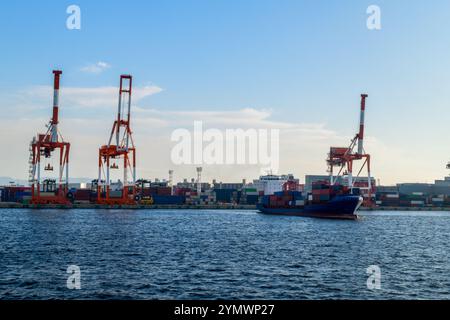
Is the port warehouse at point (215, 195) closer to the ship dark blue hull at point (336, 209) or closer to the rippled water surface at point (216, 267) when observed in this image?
the ship dark blue hull at point (336, 209)

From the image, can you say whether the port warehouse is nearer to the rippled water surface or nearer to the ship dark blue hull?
the ship dark blue hull

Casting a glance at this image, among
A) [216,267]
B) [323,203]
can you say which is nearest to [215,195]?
[323,203]

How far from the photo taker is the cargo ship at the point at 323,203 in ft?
298

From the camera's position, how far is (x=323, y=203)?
9600 cm

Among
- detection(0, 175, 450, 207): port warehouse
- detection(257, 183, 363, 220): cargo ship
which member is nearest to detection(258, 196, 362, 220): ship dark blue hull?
detection(257, 183, 363, 220): cargo ship

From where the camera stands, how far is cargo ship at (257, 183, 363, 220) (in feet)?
298

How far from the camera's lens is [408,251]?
140ft

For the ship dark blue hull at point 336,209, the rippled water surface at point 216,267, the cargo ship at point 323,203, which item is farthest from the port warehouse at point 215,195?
the rippled water surface at point 216,267

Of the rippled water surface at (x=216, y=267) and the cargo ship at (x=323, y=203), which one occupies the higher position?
the cargo ship at (x=323, y=203)

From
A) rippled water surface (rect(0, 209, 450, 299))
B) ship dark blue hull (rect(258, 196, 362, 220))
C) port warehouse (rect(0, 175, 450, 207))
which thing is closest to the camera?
rippled water surface (rect(0, 209, 450, 299))

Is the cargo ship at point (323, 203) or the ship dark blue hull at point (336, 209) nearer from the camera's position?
the ship dark blue hull at point (336, 209)
